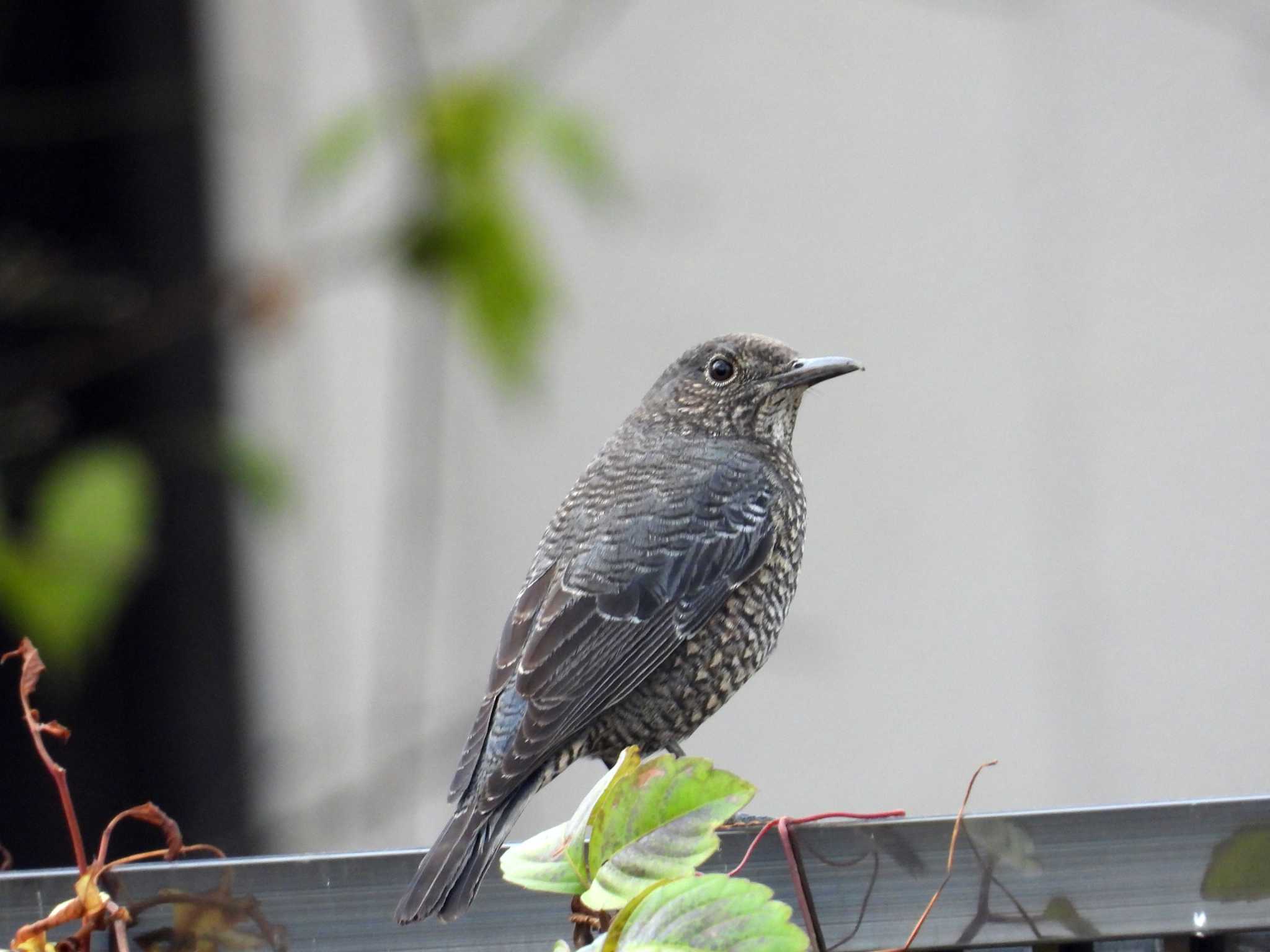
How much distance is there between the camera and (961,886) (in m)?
1.42

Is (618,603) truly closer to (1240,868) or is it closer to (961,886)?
(961,886)

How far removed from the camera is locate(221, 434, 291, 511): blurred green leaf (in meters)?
3.72

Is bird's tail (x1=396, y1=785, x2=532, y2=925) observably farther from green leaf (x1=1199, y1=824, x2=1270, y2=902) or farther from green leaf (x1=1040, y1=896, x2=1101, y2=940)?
green leaf (x1=1199, y1=824, x2=1270, y2=902)

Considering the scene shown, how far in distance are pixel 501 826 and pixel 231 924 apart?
0.61 meters

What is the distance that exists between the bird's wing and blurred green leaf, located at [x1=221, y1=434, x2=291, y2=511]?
4.20ft

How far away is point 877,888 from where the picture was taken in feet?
Result: 4.72

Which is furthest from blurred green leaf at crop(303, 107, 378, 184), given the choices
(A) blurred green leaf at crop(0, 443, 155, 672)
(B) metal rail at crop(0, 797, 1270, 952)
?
(B) metal rail at crop(0, 797, 1270, 952)

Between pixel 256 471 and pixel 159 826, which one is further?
pixel 256 471

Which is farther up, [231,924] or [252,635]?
[231,924]

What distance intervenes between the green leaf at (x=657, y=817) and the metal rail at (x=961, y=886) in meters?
0.20

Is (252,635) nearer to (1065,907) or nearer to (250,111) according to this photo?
(250,111)

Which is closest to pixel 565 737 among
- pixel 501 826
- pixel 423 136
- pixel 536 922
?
pixel 501 826

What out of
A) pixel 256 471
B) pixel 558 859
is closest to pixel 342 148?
pixel 256 471

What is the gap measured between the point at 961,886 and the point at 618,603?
120 cm
